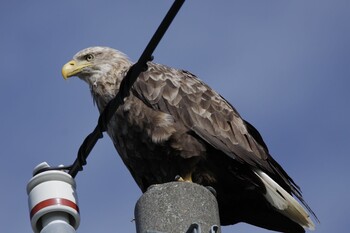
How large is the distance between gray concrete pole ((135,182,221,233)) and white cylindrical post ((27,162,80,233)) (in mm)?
402

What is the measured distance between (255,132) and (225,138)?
0.54 m

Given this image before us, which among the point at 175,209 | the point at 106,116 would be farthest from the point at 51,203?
the point at 106,116

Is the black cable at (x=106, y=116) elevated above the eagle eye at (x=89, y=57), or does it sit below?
above

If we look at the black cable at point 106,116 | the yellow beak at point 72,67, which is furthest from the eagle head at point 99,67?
the black cable at point 106,116

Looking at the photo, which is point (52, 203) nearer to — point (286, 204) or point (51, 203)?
point (51, 203)

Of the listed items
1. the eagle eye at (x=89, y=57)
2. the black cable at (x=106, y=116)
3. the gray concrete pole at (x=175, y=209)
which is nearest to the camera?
the gray concrete pole at (x=175, y=209)

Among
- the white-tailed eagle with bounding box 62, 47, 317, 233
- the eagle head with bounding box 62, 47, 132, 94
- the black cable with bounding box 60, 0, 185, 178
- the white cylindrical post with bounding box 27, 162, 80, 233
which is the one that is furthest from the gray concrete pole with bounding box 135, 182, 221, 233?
the eagle head with bounding box 62, 47, 132, 94

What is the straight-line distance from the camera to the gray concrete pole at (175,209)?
528cm

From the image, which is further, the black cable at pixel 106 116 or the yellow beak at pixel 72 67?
the yellow beak at pixel 72 67

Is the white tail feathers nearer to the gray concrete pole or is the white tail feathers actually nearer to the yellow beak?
the yellow beak

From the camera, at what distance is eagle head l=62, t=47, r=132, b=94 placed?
9.33m

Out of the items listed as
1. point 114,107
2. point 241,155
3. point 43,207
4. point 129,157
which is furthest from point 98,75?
point 43,207

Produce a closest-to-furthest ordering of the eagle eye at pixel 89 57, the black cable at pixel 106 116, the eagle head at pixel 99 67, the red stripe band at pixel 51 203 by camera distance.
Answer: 1. the red stripe band at pixel 51 203
2. the black cable at pixel 106 116
3. the eagle head at pixel 99 67
4. the eagle eye at pixel 89 57

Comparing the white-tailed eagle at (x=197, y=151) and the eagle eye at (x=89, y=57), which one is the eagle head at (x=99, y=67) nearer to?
the eagle eye at (x=89, y=57)
